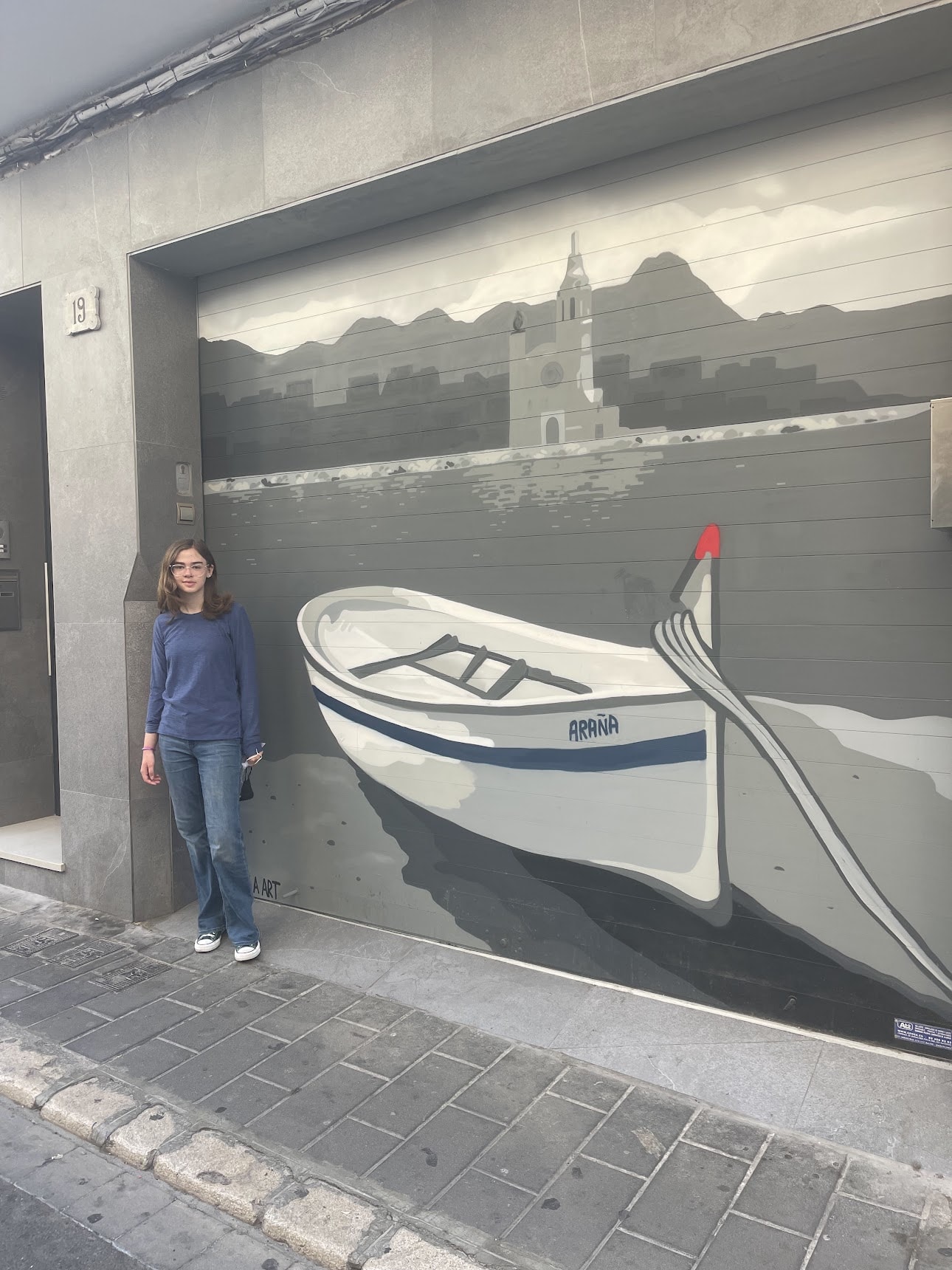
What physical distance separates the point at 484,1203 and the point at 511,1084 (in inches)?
24.6

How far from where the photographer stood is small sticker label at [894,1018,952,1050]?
10.5ft

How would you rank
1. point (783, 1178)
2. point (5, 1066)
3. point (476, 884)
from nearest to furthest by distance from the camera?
point (783, 1178)
point (5, 1066)
point (476, 884)

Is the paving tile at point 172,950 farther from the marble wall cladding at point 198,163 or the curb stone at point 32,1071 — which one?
the marble wall cladding at point 198,163

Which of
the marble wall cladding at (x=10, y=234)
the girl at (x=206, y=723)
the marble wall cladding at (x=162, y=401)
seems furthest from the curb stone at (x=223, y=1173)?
the marble wall cladding at (x=10, y=234)

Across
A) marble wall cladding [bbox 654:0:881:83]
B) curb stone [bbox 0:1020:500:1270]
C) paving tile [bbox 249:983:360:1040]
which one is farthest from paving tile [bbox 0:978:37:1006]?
marble wall cladding [bbox 654:0:881:83]

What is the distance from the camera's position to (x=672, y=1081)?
3.19 m

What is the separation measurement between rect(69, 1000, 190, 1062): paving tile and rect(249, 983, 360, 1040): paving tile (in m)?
0.41

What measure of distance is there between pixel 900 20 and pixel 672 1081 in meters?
3.69

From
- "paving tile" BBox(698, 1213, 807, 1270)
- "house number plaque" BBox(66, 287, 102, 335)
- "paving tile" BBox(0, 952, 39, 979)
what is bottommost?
"paving tile" BBox(0, 952, 39, 979)

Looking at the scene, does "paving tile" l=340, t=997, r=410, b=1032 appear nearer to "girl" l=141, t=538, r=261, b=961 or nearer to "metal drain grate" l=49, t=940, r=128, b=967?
"girl" l=141, t=538, r=261, b=961

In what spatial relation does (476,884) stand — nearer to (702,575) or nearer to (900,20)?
(702,575)

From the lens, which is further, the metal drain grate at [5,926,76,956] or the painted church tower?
the metal drain grate at [5,926,76,956]

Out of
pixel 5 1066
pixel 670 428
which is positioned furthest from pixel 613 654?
pixel 5 1066

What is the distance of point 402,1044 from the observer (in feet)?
11.6
